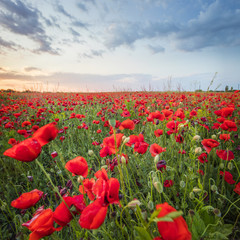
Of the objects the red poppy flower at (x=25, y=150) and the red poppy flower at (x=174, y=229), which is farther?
the red poppy flower at (x=25, y=150)

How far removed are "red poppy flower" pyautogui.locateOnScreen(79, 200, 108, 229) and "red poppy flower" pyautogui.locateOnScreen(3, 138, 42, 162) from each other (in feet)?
1.60

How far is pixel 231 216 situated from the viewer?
1.44 m

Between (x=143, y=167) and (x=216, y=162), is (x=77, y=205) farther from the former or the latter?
(x=216, y=162)

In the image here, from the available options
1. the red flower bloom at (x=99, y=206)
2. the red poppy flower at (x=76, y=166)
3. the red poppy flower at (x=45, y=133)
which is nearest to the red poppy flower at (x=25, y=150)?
the red poppy flower at (x=45, y=133)

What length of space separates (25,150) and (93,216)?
53 centimetres

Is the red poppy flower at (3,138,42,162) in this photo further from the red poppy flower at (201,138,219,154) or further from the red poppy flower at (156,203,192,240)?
the red poppy flower at (201,138,219,154)

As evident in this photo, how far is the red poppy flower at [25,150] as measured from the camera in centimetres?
83

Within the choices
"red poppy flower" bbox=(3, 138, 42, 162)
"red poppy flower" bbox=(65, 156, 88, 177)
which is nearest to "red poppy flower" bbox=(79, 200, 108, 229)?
"red poppy flower" bbox=(65, 156, 88, 177)

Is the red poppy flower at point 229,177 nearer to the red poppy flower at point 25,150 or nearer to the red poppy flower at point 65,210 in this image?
the red poppy flower at point 65,210

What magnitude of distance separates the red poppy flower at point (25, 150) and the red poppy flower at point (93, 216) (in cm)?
49

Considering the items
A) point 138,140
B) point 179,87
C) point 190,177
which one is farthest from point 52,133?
point 179,87


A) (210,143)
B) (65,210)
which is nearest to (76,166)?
(65,210)

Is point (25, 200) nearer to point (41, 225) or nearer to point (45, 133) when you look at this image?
point (41, 225)

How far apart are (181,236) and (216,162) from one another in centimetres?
217
